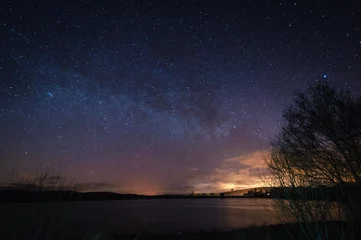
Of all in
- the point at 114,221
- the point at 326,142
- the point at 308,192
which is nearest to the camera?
the point at 308,192

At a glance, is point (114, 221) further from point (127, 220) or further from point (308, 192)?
point (308, 192)

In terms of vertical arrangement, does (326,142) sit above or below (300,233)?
above

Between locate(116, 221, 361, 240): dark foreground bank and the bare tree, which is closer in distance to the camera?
locate(116, 221, 361, 240): dark foreground bank

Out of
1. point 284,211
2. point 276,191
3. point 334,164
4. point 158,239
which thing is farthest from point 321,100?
point 158,239

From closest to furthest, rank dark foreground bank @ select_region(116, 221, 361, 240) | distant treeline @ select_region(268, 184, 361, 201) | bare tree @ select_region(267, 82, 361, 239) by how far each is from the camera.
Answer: dark foreground bank @ select_region(116, 221, 361, 240) < distant treeline @ select_region(268, 184, 361, 201) < bare tree @ select_region(267, 82, 361, 239)

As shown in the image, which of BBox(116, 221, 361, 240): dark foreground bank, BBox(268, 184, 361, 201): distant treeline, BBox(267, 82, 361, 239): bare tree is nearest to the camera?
BBox(116, 221, 361, 240): dark foreground bank

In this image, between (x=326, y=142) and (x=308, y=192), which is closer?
(x=308, y=192)

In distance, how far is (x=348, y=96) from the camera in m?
13.3

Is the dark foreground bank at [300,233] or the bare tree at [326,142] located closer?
the dark foreground bank at [300,233]

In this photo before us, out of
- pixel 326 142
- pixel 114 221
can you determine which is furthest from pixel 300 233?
pixel 114 221

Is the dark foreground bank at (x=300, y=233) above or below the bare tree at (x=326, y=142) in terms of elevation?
below

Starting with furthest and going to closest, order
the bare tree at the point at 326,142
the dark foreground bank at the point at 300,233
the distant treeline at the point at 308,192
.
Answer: the bare tree at the point at 326,142 → the distant treeline at the point at 308,192 → the dark foreground bank at the point at 300,233

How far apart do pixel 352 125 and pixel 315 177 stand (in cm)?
318

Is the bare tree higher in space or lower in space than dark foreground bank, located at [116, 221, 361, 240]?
higher
